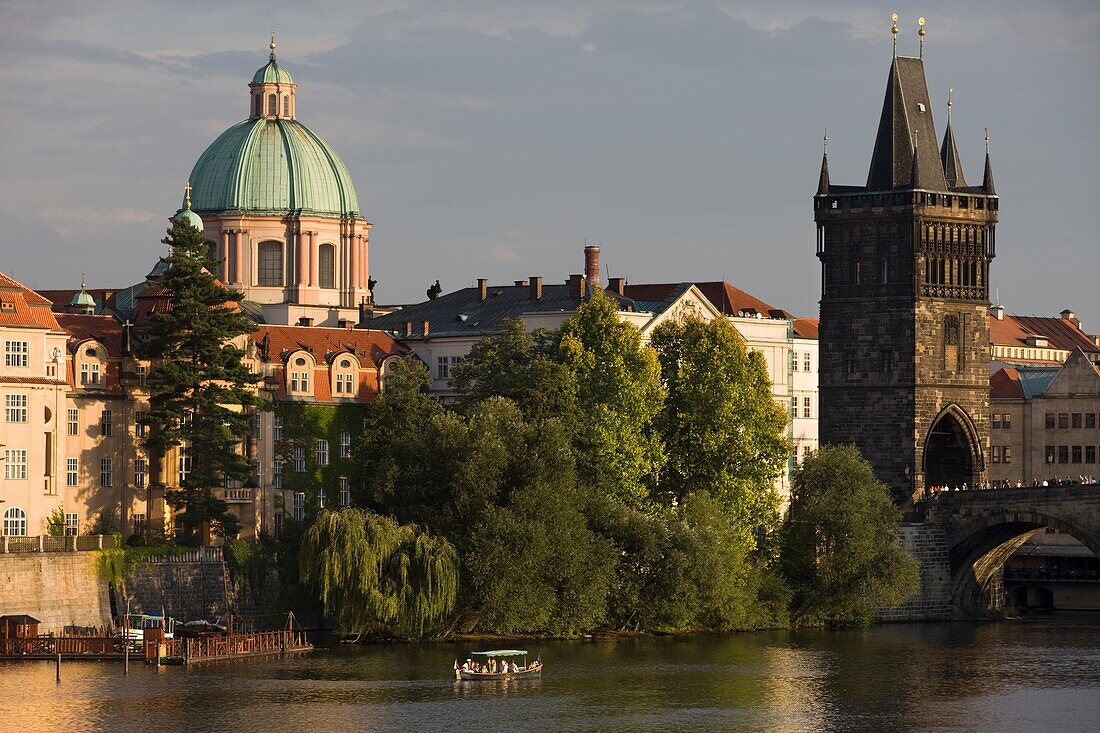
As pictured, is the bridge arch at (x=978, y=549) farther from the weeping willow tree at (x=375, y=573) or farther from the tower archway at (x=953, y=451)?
the weeping willow tree at (x=375, y=573)

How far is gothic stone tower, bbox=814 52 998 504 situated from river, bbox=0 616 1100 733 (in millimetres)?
33677

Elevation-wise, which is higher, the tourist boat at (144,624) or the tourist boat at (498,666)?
the tourist boat at (144,624)

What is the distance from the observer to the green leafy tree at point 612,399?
13075 cm

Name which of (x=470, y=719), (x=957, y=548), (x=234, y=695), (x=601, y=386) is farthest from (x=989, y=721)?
(x=957, y=548)

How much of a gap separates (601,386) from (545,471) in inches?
411

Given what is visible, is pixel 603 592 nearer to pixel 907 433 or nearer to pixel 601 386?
pixel 601 386

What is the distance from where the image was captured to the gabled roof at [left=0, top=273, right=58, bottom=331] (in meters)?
123

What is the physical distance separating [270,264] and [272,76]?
464 inches

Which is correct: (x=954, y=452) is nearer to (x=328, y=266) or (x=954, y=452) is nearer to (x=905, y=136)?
(x=905, y=136)

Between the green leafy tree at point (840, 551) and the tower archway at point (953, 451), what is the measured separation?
2296 centimetres

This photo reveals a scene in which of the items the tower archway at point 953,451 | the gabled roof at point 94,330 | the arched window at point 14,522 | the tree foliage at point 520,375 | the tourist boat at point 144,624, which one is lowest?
the tourist boat at point 144,624

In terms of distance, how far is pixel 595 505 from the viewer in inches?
4983

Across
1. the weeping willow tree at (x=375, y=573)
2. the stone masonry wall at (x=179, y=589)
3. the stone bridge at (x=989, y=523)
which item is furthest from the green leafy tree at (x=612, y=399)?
the stone bridge at (x=989, y=523)

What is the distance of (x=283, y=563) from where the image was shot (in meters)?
126
